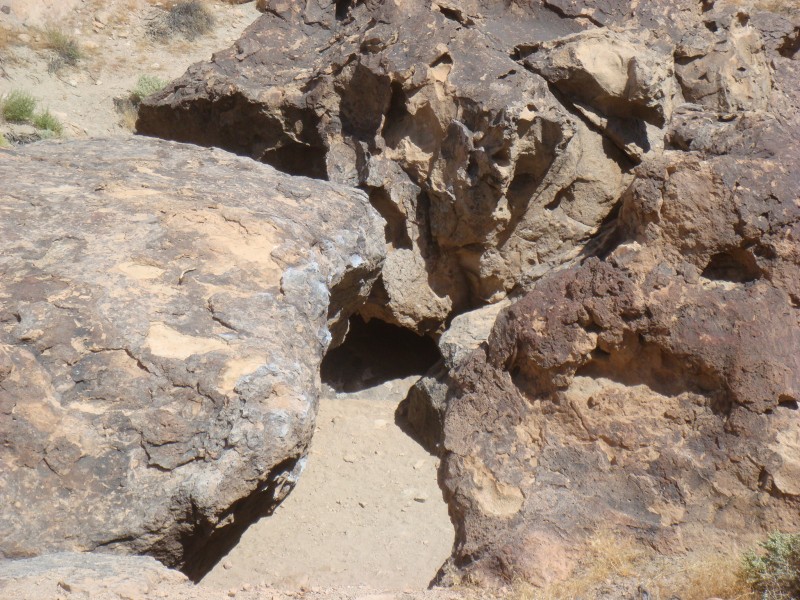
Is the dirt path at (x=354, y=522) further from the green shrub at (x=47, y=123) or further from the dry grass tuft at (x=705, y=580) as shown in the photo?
the green shrub at (x=47, y=123)

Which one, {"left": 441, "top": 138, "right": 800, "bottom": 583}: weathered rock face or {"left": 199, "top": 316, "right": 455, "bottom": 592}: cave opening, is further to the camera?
{"left": 199, "top": 316, "right": 455, "bottom": 592}: cave opening

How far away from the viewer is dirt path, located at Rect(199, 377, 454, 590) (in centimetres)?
400

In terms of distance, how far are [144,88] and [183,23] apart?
1.56 m

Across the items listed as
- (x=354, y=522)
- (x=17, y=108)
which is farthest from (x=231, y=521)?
(x=17, y=108)

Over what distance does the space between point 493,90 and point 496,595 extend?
2523 mm

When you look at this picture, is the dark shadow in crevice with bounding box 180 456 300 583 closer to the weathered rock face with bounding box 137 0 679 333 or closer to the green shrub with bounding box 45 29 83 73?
the weathered rock face with bounding box 137 0 679 333

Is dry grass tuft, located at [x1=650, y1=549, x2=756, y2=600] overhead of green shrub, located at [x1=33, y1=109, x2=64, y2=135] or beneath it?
overhead

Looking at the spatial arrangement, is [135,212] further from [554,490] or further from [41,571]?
[554,490]

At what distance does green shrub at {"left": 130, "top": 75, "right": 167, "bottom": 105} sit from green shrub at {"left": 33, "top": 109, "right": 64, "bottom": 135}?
3.02 feet

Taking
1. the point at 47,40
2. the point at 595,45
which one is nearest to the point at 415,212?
the point at 595,45

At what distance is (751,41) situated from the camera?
504 centimetres

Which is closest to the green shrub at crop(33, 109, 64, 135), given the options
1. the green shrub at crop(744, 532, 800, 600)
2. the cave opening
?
the cave opening

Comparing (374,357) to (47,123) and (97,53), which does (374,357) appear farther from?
(97,53)

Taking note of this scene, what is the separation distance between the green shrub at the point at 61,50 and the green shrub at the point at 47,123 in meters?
1.22
